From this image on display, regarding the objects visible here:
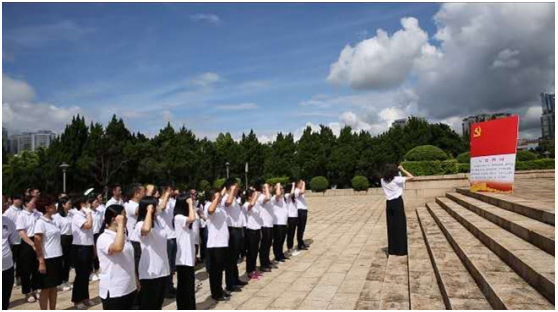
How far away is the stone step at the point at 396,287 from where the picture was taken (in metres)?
4.85

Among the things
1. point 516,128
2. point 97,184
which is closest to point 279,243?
point 516,128

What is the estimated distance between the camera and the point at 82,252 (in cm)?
630

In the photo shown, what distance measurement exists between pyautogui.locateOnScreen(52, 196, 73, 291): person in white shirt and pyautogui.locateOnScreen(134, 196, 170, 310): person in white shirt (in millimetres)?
3646

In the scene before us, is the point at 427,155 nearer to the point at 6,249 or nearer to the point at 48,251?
the point at 48,251

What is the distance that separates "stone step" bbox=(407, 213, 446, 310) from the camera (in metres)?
4.46

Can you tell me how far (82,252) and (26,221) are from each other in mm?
909

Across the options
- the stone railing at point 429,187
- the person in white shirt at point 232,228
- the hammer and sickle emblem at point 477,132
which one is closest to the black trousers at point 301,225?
the person in white shirt at point 232,228

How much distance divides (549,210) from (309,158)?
3759cm

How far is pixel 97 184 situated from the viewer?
37438 millimetres

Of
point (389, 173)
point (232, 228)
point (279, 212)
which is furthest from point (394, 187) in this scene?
point (232, 228)

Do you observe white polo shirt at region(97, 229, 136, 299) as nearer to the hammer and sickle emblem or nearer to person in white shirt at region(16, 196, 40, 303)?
person in white shirt at region(16, 196, 40, 303)

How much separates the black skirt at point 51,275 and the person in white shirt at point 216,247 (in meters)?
2.00

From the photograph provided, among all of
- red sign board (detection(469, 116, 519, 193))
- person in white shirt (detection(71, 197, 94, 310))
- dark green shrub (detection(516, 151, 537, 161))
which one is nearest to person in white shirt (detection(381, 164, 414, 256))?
red sign board (detection(469, 116, 519, 193))

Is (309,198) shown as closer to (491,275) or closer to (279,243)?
(279,243)
